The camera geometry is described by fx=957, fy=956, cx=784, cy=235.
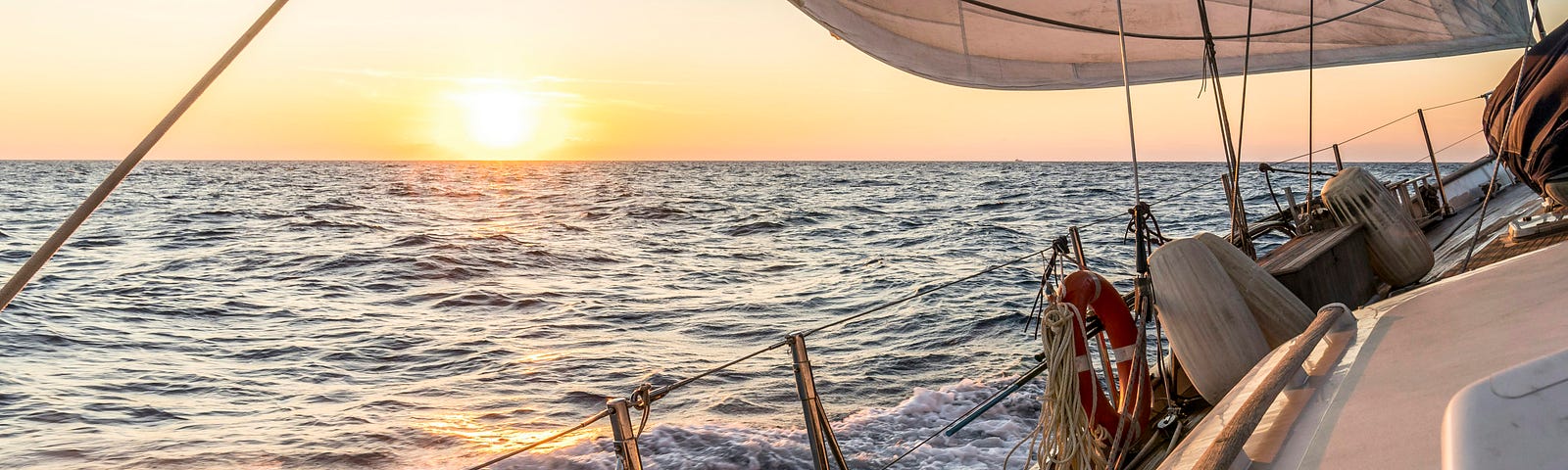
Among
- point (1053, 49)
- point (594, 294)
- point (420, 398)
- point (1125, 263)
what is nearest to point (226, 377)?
point (420, 398)

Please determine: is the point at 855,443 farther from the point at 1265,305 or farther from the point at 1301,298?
the point at 1265,305

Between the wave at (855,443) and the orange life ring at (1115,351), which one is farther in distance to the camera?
the wave at (855,443)

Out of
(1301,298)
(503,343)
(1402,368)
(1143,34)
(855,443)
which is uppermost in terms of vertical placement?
(1143,34)

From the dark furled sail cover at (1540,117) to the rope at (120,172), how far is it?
3.48 m

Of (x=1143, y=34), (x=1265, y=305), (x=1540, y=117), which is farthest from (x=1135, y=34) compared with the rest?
(x=1265, y=305)

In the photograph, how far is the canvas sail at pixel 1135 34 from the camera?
4117 mm

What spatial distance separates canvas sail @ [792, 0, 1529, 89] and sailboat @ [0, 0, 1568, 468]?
0.03ft

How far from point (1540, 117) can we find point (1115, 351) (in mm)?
1552

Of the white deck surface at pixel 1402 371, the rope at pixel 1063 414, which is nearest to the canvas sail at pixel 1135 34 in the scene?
the rope at pixel 1063 414

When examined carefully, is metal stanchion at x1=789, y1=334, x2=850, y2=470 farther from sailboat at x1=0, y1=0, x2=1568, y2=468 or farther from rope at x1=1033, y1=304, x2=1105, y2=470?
rope at x1=1033, y1=304, x2=1105, y2=470

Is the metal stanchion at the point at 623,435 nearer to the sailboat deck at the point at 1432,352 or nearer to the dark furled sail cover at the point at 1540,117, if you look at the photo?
the sailboat deck at the point at 1432,352

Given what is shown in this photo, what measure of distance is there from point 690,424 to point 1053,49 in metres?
2.82

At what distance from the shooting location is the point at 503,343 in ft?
27.4

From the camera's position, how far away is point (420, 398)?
21.6ft
